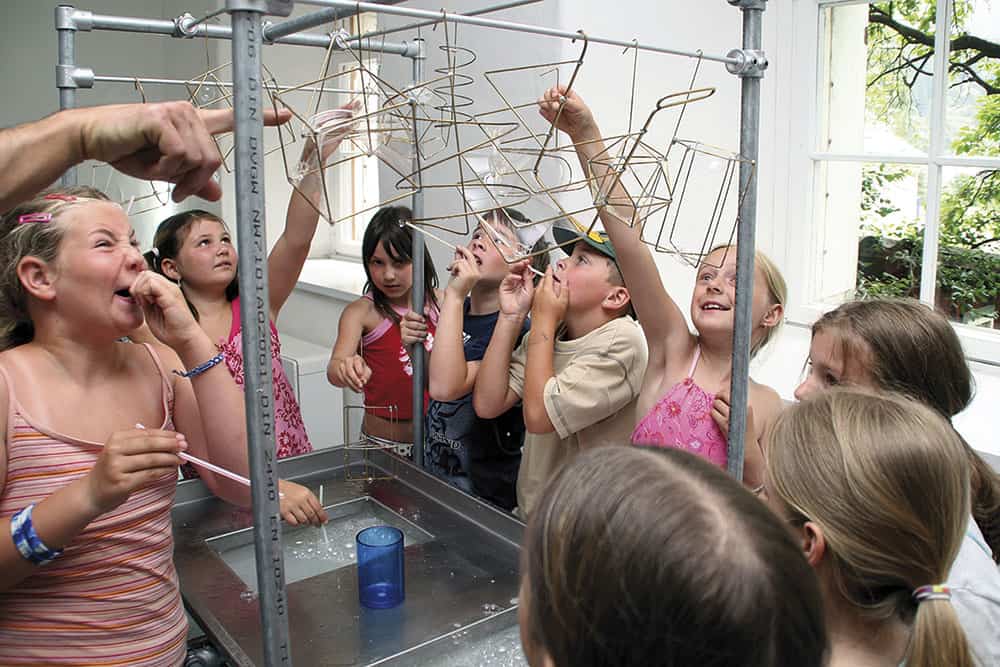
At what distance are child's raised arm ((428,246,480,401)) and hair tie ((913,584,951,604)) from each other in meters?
1.06

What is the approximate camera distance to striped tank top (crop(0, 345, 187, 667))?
3.41 ft

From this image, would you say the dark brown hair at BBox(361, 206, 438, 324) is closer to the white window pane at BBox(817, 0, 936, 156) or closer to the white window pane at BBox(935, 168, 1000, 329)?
the white window pane at BBox(817, 0, 936, 156)

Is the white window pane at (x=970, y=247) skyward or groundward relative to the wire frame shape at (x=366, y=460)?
skyward

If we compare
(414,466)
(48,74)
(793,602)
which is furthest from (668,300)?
(48,74)

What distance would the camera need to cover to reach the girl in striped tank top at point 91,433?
3.22ft

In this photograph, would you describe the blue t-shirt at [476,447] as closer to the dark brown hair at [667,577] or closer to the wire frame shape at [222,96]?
the wire frame shape at [222,96]

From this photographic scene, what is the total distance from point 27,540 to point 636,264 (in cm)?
90

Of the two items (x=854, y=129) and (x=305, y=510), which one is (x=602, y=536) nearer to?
Answer: (x=305, y=510)

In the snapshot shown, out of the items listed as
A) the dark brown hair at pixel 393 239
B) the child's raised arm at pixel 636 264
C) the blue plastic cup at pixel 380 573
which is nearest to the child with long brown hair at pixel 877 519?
the child's raised arm at pixel 636 264

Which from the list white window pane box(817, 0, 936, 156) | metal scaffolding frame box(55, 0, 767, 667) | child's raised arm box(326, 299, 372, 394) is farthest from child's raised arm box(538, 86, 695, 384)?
white window pane box(817, 0, 936, 156)

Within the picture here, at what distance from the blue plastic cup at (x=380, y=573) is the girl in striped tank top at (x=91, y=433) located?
0.22 m

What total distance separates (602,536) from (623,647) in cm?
7

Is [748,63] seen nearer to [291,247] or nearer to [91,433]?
[91,433]

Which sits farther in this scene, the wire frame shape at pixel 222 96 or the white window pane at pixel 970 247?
the white window pane at pixel 970 247
